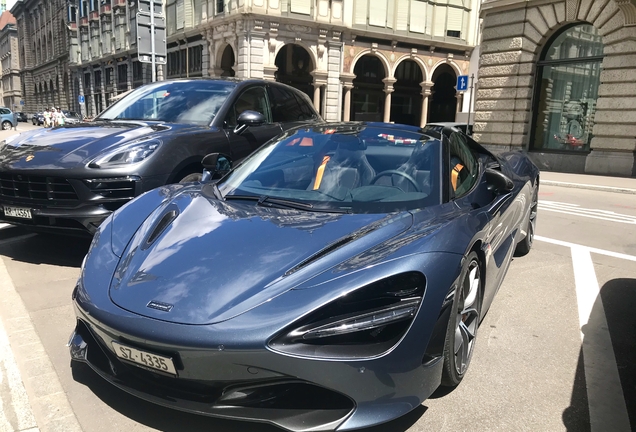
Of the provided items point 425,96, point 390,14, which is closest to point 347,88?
point 390,14

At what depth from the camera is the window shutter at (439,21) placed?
3438cm

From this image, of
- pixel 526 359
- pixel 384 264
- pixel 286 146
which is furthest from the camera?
pixel 286 146

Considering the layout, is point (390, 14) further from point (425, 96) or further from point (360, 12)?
point (425, 96)

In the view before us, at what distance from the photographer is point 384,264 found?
202 cm

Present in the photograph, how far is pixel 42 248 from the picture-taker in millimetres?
4957

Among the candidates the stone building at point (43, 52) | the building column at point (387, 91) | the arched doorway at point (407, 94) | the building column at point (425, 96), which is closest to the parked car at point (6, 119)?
the building column at point (387, 91)

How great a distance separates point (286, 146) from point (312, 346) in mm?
1952

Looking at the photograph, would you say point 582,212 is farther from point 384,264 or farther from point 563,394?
point 384,264

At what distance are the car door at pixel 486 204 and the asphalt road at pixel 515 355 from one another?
460 mm

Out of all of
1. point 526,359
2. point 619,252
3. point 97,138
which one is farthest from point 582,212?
point 97,138

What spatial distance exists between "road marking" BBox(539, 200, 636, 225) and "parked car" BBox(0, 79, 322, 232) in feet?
19.7

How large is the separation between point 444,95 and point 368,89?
7.06 meters

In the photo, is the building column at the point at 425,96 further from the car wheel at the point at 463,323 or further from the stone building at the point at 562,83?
the car wheel at the point at 463,323

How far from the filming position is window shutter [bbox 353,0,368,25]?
1234 inches
